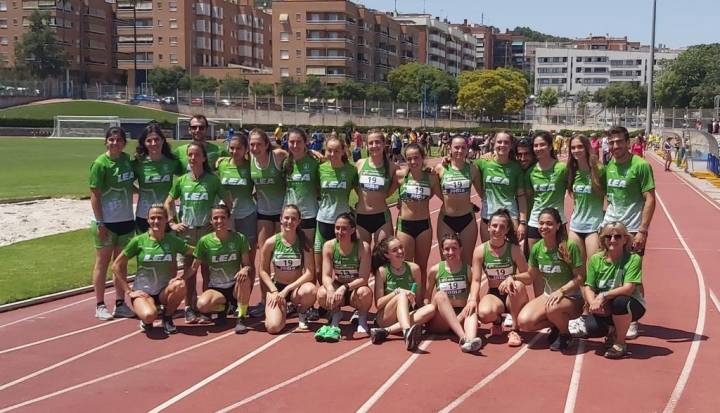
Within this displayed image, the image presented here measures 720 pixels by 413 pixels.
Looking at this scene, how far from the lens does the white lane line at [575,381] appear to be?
5699 millimetres

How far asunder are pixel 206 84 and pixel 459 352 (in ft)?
254

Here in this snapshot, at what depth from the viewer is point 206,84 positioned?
81.5 m

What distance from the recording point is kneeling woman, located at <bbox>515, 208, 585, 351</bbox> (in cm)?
704

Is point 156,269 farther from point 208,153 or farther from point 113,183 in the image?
point 208,153

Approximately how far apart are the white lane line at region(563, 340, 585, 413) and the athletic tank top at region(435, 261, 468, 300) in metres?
1.16

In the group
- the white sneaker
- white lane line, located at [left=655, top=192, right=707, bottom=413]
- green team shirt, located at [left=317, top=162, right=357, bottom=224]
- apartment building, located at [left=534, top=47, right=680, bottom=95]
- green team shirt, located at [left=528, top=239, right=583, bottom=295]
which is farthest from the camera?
apartment building, located at [left=534, top=47, right=680, bottom=95]

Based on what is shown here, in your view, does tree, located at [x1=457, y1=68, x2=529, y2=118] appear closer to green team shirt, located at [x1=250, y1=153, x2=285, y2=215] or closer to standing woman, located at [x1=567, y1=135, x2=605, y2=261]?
green team shirt, located at [x1=250, y1=153, x2=285, y2=215]

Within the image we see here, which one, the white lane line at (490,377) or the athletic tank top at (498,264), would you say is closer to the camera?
the white lane line at (490,377)

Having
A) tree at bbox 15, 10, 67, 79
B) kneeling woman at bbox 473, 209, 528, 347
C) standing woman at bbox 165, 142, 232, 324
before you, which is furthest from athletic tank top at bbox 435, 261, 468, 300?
tree at bbox 15, 10, 67, 79

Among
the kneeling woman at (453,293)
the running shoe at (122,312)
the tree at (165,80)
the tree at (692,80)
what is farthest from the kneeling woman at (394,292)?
the tree at (692,80)

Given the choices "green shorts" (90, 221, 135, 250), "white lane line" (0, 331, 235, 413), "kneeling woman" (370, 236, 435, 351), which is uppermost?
"green shorts" (90, 221, 135, 250)

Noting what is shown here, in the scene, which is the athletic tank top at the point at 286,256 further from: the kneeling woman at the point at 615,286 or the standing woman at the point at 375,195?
the kneeling woman at the point at 615,286

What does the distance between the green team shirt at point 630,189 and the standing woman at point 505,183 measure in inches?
34.8

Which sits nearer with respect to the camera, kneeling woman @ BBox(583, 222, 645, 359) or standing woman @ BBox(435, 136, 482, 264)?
kneeling woman @ BBox(583, 222, 645, 359)
